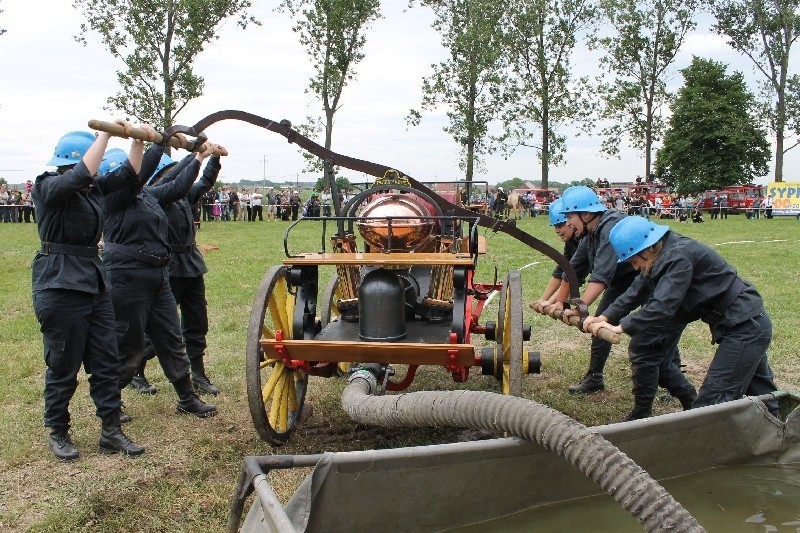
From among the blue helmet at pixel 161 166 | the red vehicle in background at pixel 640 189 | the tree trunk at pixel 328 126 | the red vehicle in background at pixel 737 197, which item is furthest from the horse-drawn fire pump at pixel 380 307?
the red vehicle in background at pixel 737 197

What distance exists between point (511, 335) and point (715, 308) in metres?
1.13

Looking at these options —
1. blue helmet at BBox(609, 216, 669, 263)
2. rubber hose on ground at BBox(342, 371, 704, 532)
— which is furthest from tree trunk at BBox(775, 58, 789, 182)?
rubber hose on ground at BBox(342, 371, 704, 532)

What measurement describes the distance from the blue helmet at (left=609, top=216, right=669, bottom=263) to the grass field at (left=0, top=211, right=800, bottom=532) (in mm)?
1406

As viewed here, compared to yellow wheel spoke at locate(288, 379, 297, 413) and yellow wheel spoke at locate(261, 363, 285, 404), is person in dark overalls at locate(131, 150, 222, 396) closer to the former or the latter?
yellow wheel spoke at locate(288, 379, 297, 413)

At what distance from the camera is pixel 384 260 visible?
4.07 m

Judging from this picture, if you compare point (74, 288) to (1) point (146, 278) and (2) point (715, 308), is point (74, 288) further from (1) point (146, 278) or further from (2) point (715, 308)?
(2) point (715, 308)

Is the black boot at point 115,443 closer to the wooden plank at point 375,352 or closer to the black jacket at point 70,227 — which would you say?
the black jacket at point 70,227

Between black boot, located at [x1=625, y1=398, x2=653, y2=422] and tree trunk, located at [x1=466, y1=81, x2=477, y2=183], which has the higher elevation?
tree trunk, located at [x1=466, y1=81, x2=477, y2=183]

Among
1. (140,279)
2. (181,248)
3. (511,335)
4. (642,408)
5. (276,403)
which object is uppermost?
(181,248)

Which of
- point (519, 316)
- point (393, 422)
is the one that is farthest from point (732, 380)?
point (393, 422)

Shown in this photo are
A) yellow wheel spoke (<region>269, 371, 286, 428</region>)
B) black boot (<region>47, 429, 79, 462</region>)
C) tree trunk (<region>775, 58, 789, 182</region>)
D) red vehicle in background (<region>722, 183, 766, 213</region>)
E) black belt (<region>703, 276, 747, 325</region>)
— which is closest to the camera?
black belt (<region>703, 276, 747, 325</region>)

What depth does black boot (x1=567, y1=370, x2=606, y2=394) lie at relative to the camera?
5613 mm

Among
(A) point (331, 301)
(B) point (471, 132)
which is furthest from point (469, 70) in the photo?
(A) point (331, 301)

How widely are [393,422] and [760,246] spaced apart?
15.4 m
